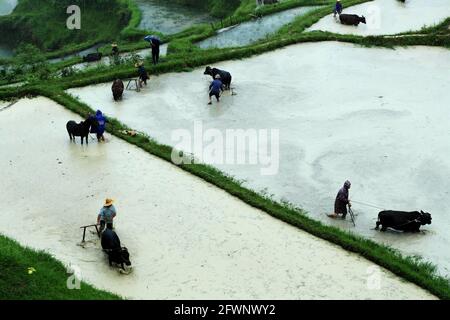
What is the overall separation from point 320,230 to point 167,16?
34.8 metres

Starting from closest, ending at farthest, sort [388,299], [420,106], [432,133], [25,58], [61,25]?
[388,299] → [432,133] → [420,106] → [25,58] → [61,25]

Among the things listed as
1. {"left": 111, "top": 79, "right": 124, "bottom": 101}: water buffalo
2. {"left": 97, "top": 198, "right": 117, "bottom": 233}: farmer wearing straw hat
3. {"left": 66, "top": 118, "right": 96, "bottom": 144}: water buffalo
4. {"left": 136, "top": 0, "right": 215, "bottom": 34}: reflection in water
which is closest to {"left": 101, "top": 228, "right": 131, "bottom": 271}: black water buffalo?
{"left": 97, "top": 198, "right": 117, "bottom": 233}: farmer wearing straw hat

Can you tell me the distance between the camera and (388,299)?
12.4m

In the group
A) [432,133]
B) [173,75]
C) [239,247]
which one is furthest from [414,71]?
[239,247]

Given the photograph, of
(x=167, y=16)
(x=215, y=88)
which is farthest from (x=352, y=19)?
(x=167, y=16)

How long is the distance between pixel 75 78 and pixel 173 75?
3.89m

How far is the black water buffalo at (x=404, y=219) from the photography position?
14.5 meters

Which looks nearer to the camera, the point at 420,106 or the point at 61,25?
the point at 420,106

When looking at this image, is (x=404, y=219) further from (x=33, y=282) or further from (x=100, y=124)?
(x=100, y=124)

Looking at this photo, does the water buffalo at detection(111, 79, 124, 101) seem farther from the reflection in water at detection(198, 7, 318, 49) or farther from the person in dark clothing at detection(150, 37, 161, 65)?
the reflection in water at detection(198, 7, 318, 49)

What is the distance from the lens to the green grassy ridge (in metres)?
13.1

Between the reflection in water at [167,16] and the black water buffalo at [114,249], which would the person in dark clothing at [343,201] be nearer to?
the black water buffalo at [114,249]

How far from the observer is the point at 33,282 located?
11609 mm

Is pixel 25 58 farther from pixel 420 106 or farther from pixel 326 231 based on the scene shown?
pixel 326 231
